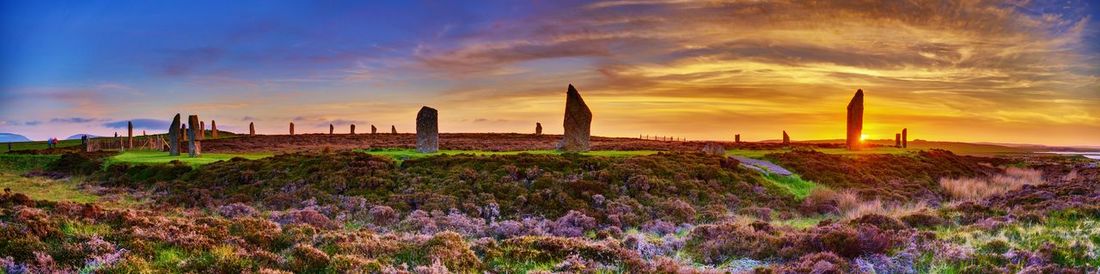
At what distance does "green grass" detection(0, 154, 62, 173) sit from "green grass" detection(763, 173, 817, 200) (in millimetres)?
41023

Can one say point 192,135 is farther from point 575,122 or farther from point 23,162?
point 575,122

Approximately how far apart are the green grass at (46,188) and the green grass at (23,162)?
4.76 meters

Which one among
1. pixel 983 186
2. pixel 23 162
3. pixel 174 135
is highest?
pixel 174 135

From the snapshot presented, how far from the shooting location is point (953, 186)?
1139 inches

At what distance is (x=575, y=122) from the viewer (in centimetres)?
3222

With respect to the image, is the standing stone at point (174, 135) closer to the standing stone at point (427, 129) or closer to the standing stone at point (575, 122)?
the standing stone at point (427, 129)

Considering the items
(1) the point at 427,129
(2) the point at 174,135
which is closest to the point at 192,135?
(2) the point at 174,135

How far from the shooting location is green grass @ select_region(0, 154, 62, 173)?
128 ft

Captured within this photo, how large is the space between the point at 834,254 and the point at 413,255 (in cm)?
761

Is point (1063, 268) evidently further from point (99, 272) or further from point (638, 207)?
point (99, 272)

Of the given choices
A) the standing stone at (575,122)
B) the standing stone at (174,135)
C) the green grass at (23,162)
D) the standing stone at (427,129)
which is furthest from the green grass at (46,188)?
the standing stone at (575,122)

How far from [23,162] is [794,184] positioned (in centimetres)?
4500

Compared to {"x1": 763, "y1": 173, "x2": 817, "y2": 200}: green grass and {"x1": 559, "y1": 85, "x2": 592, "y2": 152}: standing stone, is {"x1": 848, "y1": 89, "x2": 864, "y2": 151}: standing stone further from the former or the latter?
{"x1": 559, "y1": 85, "x2": 592, "y2": 152}: standing stone

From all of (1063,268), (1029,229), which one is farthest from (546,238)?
(1029,229)
